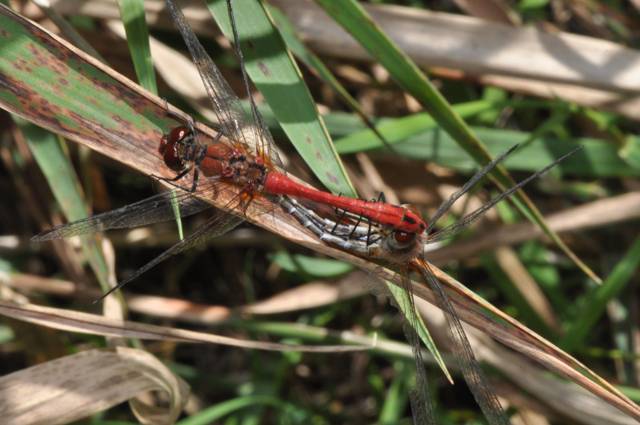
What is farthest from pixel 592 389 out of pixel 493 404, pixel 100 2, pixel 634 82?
pixel 100 2

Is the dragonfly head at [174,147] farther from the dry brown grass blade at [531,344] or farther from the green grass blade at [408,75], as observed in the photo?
the dry brown grass blade at [531,344]

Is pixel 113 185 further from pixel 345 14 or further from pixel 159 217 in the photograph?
pixel 345 14

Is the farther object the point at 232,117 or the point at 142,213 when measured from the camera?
the point at 232,117

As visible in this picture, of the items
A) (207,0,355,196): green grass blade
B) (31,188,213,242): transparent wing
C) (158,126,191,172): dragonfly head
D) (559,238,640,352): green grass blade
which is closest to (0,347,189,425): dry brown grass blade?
(31,188,213,242): transparent wing

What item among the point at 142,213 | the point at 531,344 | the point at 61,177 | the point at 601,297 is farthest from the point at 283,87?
the point at 601,297

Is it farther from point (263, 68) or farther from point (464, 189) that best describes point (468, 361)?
point (263, 68)

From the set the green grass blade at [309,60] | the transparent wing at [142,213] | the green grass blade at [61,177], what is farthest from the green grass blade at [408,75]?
the green grass blade at [61,177]
